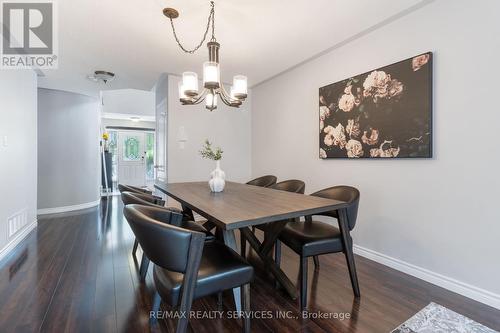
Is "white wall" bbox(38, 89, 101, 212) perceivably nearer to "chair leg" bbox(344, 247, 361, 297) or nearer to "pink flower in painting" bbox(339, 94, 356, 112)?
"pink flower in painting" bbox(339, 94, 356, 112)

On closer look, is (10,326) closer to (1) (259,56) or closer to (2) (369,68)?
(1) (259,56)

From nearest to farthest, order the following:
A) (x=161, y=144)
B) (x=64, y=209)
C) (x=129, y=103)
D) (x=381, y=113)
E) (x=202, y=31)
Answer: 1. (x=381, y=113)
2. (x=202, y=31)
3. (x=161, y=144)
4. (x=64, y=209)
5. (x=129, y=103)

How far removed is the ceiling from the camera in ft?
7.04

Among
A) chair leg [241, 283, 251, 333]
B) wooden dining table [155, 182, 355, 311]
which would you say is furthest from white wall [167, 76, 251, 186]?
chair leg [241, 283, 251, 333]

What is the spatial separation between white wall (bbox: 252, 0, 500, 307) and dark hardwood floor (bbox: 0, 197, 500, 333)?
0.27m

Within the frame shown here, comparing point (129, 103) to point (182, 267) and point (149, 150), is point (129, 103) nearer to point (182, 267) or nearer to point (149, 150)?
point (149, 150)

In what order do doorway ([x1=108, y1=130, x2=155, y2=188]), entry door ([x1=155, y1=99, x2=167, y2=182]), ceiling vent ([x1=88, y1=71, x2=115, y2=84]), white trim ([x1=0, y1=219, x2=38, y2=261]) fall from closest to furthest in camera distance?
white trim ([x1=0, y1=219, x2=38, y2=261]) < ceiling vent ([x1=88, y1=71, x2=115, y2=84]) < entry door ([x1=155, y1=99, x2=167, y2=182]) < doorway ([x1=108, y1=130, x2=155, y2=188])

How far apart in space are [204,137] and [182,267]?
10.4ft

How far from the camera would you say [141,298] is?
1.89 m

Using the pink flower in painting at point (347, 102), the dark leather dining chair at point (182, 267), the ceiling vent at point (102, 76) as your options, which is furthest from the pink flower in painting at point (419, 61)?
the ceiling vent at point (102, 76)

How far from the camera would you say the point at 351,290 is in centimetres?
200

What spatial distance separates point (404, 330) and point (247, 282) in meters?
1.07

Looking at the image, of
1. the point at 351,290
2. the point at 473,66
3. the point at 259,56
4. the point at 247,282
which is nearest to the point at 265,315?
the point at 247,282

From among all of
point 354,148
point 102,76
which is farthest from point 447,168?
point 102,76
